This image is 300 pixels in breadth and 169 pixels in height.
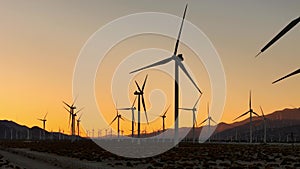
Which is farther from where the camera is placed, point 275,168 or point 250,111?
point 250,111

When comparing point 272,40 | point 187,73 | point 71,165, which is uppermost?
point 187,73

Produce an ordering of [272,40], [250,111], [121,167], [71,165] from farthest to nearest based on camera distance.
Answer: [250,111], [71,165], [121,167], [272,40]

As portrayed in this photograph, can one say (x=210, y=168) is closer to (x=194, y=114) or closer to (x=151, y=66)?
(x=151, y=66)

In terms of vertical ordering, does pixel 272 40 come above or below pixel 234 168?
above

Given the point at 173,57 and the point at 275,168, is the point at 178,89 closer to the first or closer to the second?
the point at 173,57

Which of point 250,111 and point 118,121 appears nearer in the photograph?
point 250,111

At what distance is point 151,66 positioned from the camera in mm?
86500

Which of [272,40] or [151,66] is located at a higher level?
[151,66]

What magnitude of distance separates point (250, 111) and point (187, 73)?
76044mm

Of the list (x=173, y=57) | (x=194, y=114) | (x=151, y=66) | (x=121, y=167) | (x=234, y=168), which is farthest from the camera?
(x=194, y=114)

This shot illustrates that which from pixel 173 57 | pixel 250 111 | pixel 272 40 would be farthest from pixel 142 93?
pixel 272 40

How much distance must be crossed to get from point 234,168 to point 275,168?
13.3 feet

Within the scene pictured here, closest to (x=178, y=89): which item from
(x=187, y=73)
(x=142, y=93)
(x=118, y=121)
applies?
(x=187, y=73)

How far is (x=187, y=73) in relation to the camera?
3477 inches
